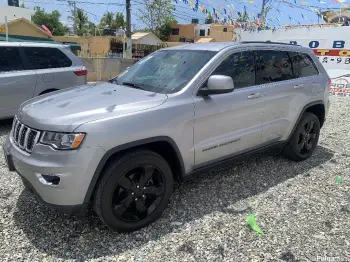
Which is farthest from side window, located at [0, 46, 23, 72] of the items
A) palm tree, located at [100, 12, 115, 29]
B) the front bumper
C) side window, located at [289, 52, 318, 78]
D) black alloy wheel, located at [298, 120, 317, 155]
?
palm tree, located at [100, 12, 115, 29]

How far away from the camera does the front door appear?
315 centimetres

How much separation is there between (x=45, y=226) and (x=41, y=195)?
55 centimetres

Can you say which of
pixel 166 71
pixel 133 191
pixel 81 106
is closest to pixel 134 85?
pixel 166 71

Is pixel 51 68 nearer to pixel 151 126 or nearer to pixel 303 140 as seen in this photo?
pixel 151 126

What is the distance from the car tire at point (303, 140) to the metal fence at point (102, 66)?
11554 mm

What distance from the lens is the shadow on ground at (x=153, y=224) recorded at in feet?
8.71

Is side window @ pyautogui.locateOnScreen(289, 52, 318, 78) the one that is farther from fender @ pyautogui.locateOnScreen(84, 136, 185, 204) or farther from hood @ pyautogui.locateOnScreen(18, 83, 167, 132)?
fender @ pyautogui.locateOnScreen(84, 136, 185, 204)

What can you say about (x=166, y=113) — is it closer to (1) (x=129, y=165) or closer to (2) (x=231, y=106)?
(1) (x=129, y=165)

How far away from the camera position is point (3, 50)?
5906mm

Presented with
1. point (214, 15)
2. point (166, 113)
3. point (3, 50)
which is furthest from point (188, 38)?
point (166, 113)

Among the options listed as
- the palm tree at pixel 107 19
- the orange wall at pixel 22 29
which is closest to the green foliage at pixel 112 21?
the palm tree at pixel 107 19

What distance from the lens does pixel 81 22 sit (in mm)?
56094

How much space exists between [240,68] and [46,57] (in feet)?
15.0

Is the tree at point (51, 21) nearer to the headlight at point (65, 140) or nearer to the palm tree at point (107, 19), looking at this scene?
the palm tree at point (107, 19)
